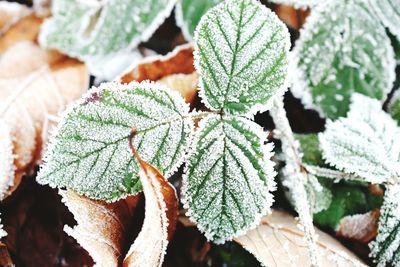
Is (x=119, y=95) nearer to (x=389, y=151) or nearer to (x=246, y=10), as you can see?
(x=246, y=10)

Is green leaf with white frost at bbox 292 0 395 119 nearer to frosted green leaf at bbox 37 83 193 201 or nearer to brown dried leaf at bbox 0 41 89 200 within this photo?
frosted green leaf at bbox 37 83 193 201

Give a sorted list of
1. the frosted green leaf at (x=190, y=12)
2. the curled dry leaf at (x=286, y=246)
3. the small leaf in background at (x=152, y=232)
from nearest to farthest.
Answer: the small leaf in background at (x=152, y=232) < the curled dry leaf at (x=286, y=246) < the frosted green leaf at (x=190, y=12)

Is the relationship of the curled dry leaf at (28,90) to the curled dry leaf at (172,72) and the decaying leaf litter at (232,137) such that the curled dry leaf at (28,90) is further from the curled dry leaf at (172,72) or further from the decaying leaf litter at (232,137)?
the curled dry leaf at (172,72)

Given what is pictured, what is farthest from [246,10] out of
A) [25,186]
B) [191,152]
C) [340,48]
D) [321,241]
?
[25,186]

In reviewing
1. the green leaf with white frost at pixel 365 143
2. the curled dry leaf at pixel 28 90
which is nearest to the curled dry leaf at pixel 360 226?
the green leaf with white frost at pixel 365 143

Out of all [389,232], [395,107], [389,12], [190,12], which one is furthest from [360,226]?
[190,12]
